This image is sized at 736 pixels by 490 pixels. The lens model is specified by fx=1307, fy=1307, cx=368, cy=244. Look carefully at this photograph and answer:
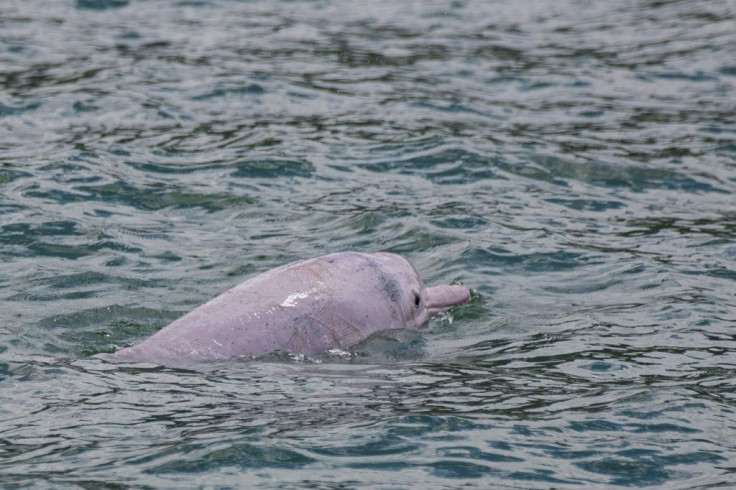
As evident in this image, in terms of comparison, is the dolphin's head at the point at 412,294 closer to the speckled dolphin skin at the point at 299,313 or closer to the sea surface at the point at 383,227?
the speckled dolphin skin at the point at 299,313

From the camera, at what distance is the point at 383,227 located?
39.4ft

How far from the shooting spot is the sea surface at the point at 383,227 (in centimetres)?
695

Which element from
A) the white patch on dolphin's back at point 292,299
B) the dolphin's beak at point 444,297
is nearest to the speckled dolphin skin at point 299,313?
the white patch on dolphin's back at point 292,299

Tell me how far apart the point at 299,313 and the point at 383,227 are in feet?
11.9

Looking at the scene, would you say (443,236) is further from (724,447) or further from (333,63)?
(333,63)

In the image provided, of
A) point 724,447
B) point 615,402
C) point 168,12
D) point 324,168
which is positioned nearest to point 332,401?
point 615,402

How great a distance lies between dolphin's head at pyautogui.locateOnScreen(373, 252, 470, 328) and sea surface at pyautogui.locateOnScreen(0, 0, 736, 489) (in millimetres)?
161

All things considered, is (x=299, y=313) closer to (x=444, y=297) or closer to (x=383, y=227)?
(x=444, y=297)

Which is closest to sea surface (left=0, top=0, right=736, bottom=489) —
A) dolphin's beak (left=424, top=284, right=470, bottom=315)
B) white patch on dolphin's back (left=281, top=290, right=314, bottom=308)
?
dolphin's beak (left=424, top=284, right=470, bottom=315)

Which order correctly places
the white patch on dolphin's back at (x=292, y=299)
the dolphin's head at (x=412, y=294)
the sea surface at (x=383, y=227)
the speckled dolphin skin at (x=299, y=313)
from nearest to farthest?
the sea surface at (x=383, y=227)
the speckled dolphin skin at (x=299, y=313)
the white patch on dolphin's back at (x=292, y=299)
the dolphin's head at (x=412, y=294)

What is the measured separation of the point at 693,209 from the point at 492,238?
222cm

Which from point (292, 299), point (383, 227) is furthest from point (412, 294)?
point (383, 227)

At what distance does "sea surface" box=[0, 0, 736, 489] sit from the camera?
695 centimetres

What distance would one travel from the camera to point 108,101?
51.1 ft
